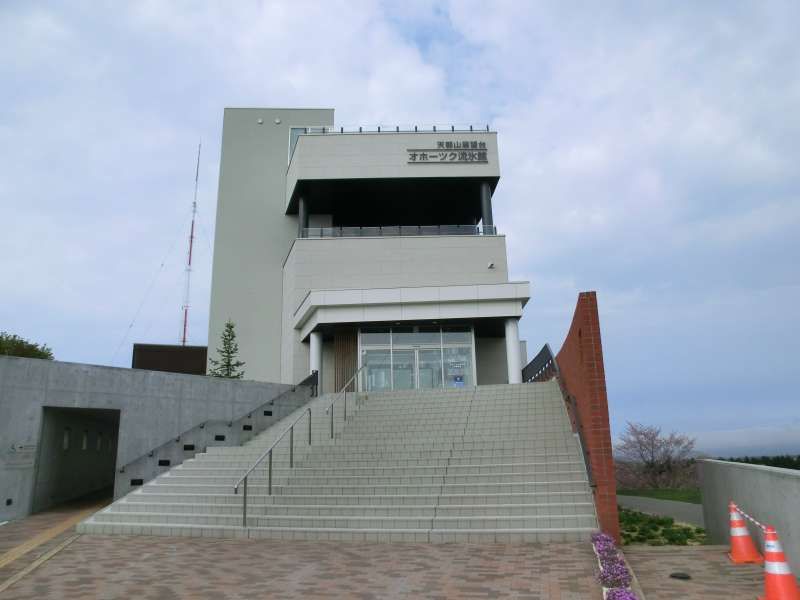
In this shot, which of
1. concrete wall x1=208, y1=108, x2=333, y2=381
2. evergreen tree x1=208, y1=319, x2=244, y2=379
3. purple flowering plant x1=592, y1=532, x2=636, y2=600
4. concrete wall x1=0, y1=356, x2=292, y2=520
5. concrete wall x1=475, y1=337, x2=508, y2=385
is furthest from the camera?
concrete wall x1=208, y1=108, x2=333, y2=381

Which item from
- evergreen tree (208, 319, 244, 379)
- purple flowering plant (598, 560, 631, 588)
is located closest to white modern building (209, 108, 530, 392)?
evergreen tree (208, 319, 244, 379)

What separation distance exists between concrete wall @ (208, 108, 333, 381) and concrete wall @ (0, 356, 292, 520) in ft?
35.3

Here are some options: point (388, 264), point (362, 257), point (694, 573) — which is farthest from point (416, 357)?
point (694, 573)

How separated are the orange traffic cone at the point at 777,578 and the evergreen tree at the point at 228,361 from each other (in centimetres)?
2214

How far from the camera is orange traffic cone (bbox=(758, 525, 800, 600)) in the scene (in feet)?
16.4

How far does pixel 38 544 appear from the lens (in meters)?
8.98

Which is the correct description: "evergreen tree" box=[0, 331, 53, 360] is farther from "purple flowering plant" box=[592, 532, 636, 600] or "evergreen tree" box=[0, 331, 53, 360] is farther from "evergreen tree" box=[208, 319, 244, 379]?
"purple flowering plant" box=[592, 532, 636, 600]

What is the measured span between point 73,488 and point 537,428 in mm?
11692

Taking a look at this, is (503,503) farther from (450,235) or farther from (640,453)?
(640,453)

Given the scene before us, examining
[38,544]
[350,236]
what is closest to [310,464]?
[38,544]

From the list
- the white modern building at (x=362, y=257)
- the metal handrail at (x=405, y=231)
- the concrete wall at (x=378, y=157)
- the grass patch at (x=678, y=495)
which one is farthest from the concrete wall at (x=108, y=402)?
the grass patch at (x=678, y=495)

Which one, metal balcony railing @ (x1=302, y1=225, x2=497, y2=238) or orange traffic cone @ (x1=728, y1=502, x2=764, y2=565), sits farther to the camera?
metal balcony railing @ (x1=302, y1=225, x2=497, y2=238)

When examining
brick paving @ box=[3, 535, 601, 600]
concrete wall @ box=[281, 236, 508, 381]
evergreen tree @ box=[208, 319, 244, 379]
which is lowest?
brick paving @ box=[3, 535, 601, 600]

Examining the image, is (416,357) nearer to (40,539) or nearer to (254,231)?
(254,231)
